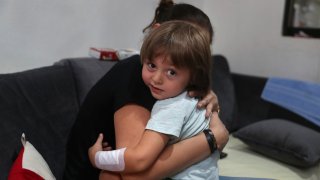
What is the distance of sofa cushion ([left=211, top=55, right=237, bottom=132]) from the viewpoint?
2734 millimetres

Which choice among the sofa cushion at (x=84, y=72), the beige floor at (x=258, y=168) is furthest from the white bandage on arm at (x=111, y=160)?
the beige floor at (x=258, y=168)

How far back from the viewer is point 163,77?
109 centimetres

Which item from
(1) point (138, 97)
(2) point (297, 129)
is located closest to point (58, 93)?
(1) point (138, 97)

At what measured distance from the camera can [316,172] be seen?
2.18 m

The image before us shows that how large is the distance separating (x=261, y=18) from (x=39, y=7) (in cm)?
171

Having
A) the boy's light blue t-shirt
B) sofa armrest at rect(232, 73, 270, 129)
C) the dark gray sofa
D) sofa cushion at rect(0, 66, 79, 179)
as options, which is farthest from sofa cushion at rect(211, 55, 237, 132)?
the boy's light blue t-shirt

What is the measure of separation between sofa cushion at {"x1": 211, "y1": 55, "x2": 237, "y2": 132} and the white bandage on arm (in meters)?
1.70

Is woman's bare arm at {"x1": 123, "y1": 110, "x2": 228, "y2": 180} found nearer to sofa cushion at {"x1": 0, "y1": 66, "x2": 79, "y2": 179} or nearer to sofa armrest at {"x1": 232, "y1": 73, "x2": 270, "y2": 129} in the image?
sofa cushion at {"x1": 0, "y1": 66, "x2": 79, "y2": 179}

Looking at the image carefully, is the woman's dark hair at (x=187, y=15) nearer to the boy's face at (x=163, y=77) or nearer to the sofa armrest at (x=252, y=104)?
the boy's face at (x=163, y=77)

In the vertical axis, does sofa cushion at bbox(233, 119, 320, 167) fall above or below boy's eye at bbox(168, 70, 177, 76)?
below

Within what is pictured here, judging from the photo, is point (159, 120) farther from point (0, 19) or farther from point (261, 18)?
point (261, 18)

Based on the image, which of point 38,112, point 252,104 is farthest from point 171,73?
point 252,104

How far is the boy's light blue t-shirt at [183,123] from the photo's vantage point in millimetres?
1048

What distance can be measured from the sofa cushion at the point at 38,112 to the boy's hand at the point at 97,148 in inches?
17.3
